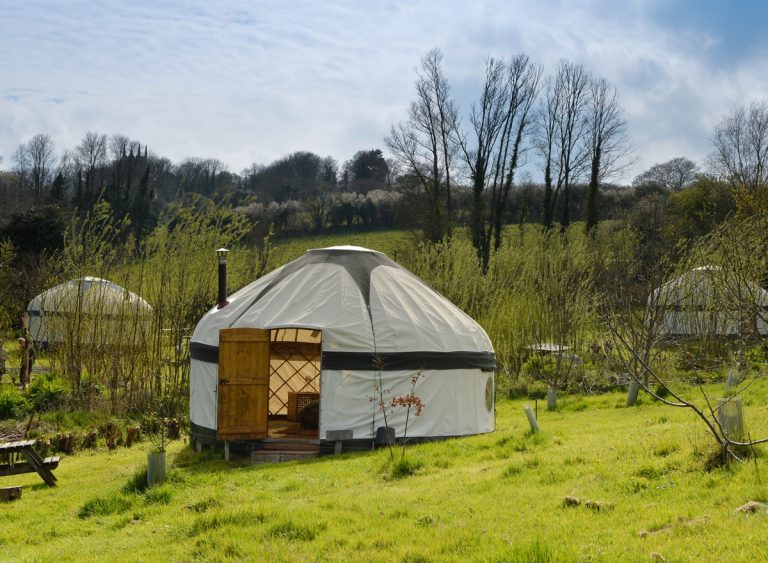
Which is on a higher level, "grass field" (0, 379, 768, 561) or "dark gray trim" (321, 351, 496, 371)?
"dark gray trim" (321, 351, 496, 371)

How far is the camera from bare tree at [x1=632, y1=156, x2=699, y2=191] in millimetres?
38281

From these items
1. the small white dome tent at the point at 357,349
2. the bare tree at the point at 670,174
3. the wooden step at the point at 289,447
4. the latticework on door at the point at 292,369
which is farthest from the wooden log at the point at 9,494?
the bare tree at the point at 670,174

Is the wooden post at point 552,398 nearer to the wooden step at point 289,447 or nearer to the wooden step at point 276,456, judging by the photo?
the wooden step at point 289,447

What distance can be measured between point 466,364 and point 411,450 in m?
1.76

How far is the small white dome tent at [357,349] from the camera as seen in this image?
8.51 metres

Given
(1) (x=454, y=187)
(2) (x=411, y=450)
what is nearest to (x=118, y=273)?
(2) (x=411, y=450)

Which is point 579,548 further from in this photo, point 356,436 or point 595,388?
point 595,388

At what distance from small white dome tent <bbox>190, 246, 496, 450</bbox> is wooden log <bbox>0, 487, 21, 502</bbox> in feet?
7.07

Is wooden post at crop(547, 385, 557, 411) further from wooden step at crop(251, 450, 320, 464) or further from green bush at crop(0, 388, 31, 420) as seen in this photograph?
green bush at crop(0, 388, 31, 420)

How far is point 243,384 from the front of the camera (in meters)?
8.55

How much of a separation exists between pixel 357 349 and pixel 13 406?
225 inches

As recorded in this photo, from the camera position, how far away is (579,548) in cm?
368

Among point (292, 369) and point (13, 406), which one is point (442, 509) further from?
point (13, 406)

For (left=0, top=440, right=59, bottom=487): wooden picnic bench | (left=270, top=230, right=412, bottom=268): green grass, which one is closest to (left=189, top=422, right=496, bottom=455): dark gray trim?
(left=0, top=440, right=59, bottom=487): wooden picnic bench
